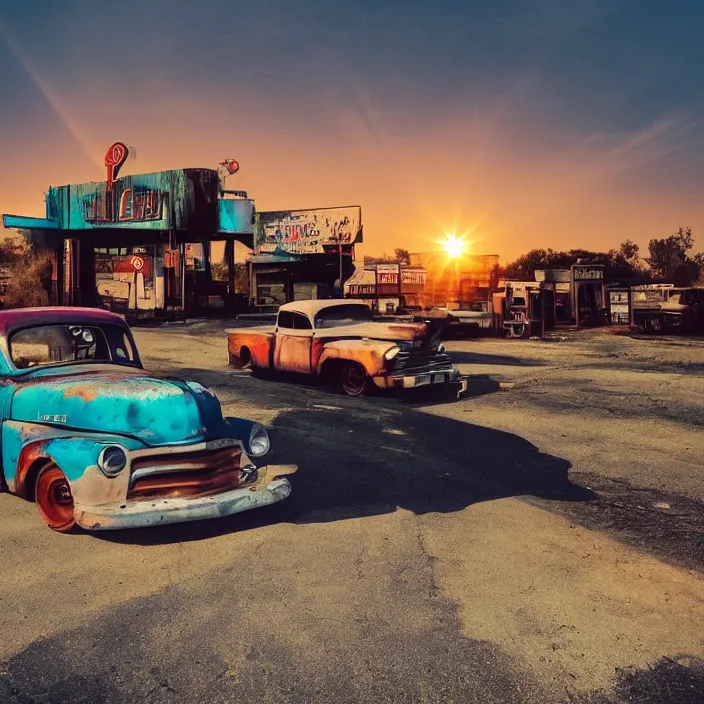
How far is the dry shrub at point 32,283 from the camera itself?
38719 mm

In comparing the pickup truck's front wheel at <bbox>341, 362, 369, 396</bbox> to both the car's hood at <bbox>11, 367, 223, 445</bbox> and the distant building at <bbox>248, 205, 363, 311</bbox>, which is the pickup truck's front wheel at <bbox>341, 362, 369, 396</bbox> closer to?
the car's hood at <bbox>11, 367, 223, 445</bbox>

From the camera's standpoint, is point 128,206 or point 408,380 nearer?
point 408,380

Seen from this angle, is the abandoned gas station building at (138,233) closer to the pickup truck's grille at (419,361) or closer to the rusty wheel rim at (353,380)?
the rusty wheel rim at (353,380)

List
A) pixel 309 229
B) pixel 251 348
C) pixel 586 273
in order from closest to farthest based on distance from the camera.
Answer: pixel 251 348 < pixel 586 273 < pixel 309 229

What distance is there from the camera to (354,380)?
11.0 metres

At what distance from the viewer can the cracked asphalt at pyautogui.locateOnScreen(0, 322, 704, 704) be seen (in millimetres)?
3107

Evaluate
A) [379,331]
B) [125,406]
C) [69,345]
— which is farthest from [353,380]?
[125,406]

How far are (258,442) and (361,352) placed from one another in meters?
5.38

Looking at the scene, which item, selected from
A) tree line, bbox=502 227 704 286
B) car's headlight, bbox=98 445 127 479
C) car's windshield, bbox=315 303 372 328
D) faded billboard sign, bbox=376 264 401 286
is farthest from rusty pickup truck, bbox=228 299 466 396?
tree line, bbox=502 227 704 286

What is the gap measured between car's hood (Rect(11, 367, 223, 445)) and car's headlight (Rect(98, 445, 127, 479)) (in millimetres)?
194

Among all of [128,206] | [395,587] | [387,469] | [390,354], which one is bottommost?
[395,587]

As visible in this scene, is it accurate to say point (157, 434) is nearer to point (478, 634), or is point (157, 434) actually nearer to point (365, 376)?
point (478, 634)

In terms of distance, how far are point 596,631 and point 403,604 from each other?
110cm

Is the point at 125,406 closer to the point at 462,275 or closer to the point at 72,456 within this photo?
the point at 72,456
